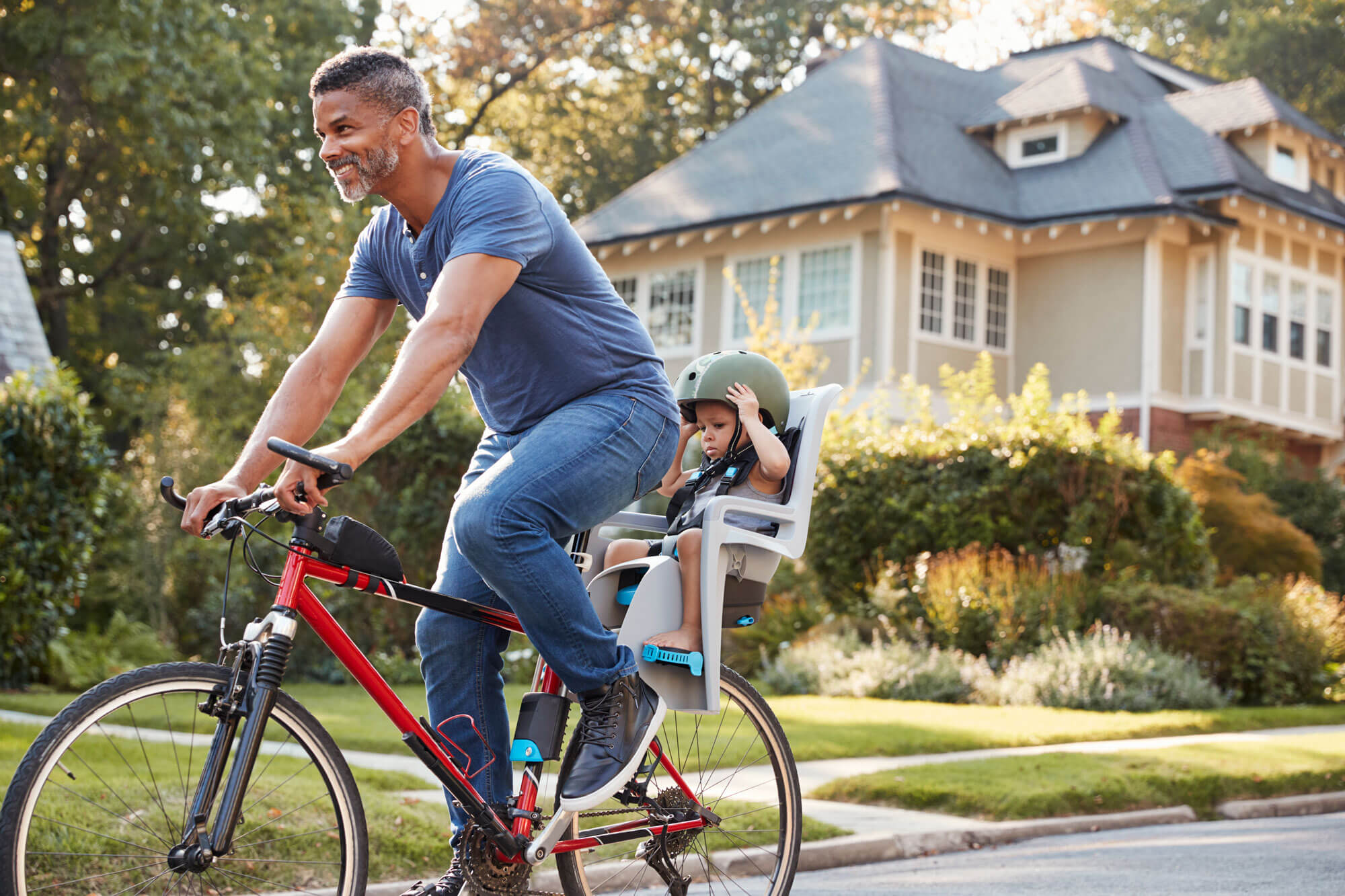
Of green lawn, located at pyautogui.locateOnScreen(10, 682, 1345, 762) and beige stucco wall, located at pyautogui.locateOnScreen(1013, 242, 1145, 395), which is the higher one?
beige stucco wall, located at pyautogui.locateOnScreen(1013, 242, 1145, 395)

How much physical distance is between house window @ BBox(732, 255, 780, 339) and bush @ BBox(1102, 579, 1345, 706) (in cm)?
1286

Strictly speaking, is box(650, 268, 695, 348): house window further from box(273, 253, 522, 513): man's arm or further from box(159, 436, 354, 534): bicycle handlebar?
box(159, 436, 354, 534): bicycle handlebar

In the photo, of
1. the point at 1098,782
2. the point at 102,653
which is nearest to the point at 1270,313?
the point at 1098,782

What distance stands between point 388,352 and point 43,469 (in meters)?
10.9

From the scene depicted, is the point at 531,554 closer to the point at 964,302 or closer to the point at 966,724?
the point at 966,724

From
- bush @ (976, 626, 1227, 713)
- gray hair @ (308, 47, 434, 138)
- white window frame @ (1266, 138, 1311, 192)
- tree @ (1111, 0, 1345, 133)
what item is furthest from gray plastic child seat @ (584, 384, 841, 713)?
tree @ (1111, 0, 1345, 133)


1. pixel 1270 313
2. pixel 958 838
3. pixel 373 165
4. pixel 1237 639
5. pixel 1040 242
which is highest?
pixel 1040 242

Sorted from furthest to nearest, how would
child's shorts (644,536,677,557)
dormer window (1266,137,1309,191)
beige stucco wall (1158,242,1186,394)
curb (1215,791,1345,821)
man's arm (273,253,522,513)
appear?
dormer window (1266,137,1309,191)
beige stucco wall (1158,242,1186,394)
curb (1215,791,1345,821)
child's shorts (644,536,677,557)
man's arm (273,253,522,513)

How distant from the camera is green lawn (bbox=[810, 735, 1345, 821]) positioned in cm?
755

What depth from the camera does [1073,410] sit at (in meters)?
16.6

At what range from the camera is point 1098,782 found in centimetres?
800

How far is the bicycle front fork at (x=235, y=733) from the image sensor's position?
303cm

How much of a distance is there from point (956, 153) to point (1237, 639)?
48.1 ft

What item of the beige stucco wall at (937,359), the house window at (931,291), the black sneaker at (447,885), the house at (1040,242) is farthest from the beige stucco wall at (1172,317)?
the black sneaker at (447,885)
